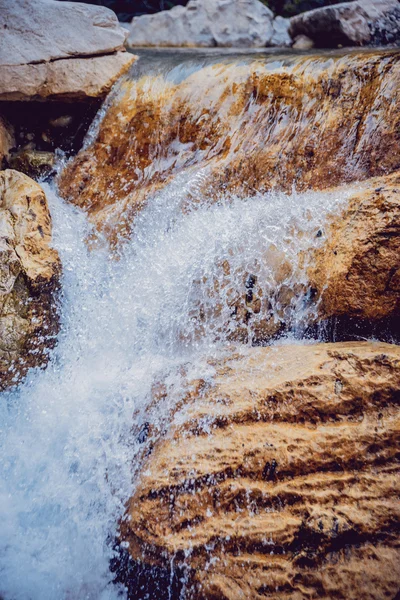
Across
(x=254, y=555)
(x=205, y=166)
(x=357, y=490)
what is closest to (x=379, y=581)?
(x=357, y=490)

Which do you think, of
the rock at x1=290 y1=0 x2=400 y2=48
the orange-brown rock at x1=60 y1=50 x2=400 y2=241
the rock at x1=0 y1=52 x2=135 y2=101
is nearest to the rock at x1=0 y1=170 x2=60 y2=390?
the orange-brown rock at x1=60 y1=50 x2=400 y2=241

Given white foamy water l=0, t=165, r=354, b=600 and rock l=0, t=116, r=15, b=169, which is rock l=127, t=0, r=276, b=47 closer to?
rock l=0, t=116, r=15, b=169

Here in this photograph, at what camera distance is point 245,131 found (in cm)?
339

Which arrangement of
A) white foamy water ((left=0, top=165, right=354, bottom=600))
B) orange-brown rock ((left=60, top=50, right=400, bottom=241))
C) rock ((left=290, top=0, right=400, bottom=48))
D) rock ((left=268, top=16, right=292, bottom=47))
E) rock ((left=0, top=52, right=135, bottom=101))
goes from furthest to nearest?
rock ((left=268, top=16, right=292, bottom=47)) → rock ((left=290, top=0, right=400, bottom=48)) → rock ((left=0, top=52, right=135, bottom=101)) → orange-brown rock ((left=60, top=50, right=400, bottom=241)) → white foamy water ((left=0, top=165, right=354, bottom=600))

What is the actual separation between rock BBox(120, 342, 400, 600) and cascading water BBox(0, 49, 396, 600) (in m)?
0.25

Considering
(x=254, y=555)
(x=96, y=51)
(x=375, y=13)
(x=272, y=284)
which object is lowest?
(x=254, y=555)

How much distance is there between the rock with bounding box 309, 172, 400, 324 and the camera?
2.33 metres

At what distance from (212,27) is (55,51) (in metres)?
4.19

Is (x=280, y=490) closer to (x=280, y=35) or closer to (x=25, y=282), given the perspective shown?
(x=25, y=282)

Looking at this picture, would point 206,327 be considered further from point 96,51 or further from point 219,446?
point 96,51

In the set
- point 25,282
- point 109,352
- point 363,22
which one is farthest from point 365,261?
point 363,22

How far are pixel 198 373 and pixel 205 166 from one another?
1.99 m

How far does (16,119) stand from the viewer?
3.82m

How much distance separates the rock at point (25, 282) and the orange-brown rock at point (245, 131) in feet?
2.10
